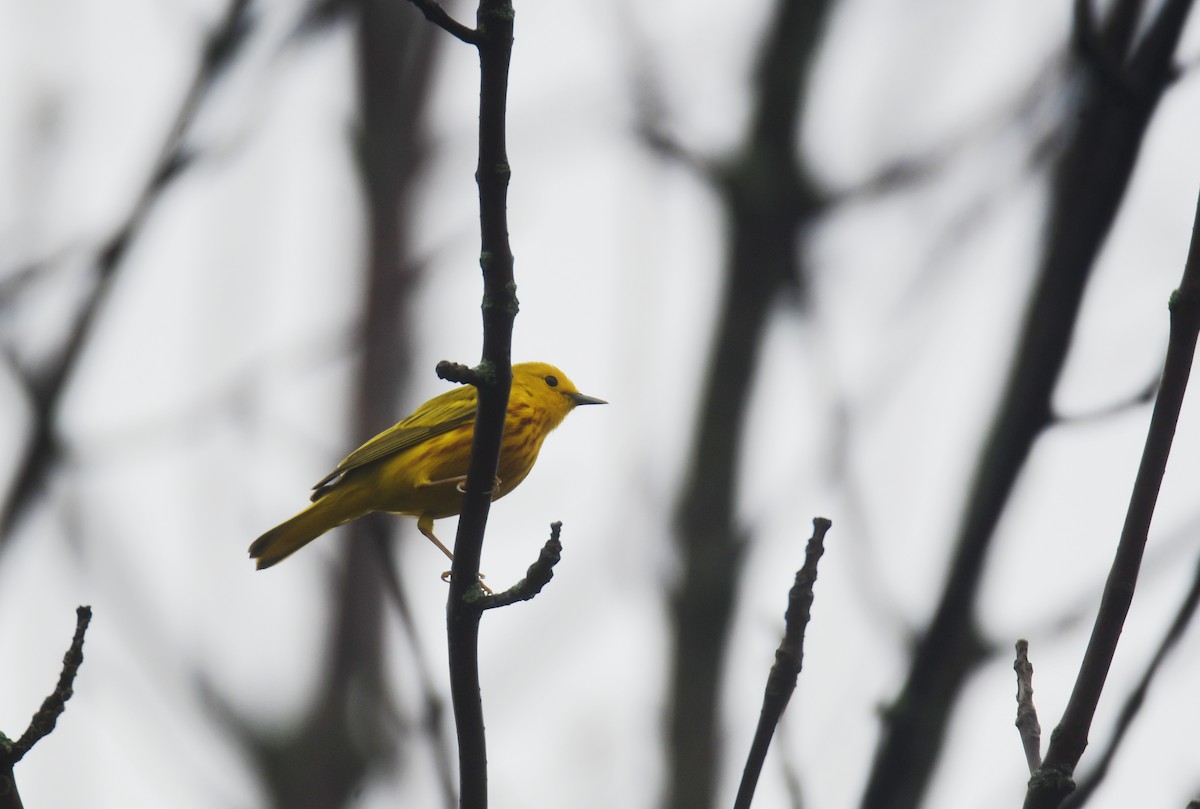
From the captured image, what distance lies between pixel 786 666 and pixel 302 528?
4.23 metres

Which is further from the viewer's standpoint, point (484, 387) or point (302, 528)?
point (302, 528)

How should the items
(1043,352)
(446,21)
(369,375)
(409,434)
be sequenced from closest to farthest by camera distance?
1. (446,21)
2. (1043,352)
3. (409,434)
4. (369,375)

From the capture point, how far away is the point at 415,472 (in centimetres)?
599

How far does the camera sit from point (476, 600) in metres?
3.10

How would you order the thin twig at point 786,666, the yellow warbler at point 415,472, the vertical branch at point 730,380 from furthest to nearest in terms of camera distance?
1. the vertical branch at point 730,380
2. the yellow warbler at point 415,472
3. the thin twig at point 786,666

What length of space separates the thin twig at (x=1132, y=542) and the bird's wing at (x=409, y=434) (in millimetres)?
3885

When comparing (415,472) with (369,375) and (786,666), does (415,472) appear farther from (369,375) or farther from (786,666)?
(786,666)

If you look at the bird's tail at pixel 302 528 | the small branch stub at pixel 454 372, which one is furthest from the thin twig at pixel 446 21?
the bird's tail at pixel 302 528

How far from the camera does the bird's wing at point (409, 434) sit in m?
6.05

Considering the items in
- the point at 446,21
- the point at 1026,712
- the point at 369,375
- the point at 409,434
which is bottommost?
the point at 1026,712

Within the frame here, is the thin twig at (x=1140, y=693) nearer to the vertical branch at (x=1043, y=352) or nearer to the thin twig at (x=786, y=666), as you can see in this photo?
the vertical branch at (x=1043, y=352)

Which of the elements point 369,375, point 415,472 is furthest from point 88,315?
point 369,375

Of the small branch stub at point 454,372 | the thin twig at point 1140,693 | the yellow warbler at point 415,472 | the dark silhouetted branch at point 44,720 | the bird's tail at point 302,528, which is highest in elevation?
the yellow warbler at point 415,472

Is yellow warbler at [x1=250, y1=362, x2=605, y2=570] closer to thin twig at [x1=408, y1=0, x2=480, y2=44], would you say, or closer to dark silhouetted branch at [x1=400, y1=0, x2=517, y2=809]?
dark silhouetted branch at [x1=400, y1=0, x2=517, y2=809]
